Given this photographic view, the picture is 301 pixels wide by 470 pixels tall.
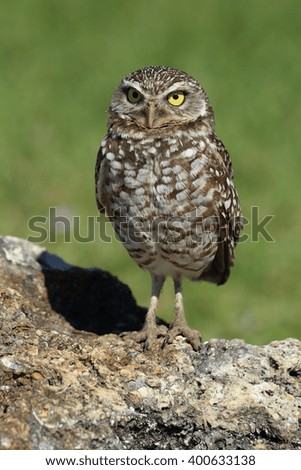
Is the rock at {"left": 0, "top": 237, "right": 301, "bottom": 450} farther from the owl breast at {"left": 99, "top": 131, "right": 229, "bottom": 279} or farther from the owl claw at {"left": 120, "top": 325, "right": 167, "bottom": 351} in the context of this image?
the owl breast at {"left": 99, "top": 131, "right": 229, "bottom": 279}

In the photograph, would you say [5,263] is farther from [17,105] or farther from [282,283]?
[17,105]

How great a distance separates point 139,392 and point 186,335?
0.85 meters

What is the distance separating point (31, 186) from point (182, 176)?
454 centimetres

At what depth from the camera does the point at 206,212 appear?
5250 millimetres

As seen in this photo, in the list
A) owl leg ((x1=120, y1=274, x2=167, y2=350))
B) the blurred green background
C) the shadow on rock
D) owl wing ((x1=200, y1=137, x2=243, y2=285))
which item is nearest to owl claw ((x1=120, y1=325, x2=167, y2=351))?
owl leg ((x1=120, y1=274, x2=167, y2=350))

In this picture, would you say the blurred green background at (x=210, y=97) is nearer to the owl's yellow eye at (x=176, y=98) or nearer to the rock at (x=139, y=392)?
the owl's yellow eye at (x=176, y=98)

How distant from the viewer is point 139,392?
159 inches

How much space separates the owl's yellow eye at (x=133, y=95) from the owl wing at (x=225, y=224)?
581mm

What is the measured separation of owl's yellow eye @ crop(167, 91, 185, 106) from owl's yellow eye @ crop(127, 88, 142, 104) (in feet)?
0.62

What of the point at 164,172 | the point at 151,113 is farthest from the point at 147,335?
the point at 151,113

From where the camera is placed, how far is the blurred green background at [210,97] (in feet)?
27.3

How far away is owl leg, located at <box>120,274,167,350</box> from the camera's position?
4.87m

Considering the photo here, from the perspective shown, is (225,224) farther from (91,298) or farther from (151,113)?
(91,298)
